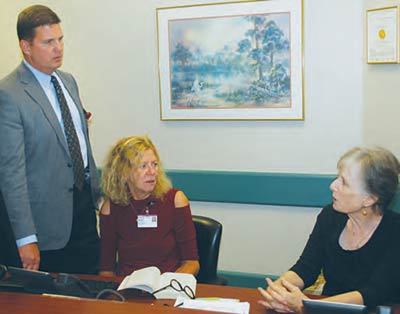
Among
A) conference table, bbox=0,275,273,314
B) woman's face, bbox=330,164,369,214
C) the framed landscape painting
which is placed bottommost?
conference table, bbox=0,275,273,314

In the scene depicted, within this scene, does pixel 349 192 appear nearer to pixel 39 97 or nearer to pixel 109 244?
pixel 109 244

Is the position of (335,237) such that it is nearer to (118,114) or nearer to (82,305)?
(82,305)

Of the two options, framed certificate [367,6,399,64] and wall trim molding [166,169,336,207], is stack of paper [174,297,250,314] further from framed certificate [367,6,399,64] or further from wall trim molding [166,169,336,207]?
framed certificate [367,6,399,64]

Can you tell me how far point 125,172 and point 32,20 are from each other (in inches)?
34.9

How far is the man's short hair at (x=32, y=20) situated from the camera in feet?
9.28

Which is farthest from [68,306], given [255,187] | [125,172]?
[255,187]

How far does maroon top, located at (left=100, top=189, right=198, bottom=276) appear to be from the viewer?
108 inches

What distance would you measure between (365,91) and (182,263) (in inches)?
60.6

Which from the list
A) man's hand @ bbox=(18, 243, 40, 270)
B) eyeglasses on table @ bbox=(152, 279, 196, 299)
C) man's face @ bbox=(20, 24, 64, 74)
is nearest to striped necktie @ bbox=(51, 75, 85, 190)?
man's face @ bbox=(20, 24, 64, 74)

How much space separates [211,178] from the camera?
3836 millimetres

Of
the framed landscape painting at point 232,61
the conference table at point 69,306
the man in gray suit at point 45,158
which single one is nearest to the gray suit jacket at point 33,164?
the man in gray suit at point 45,158

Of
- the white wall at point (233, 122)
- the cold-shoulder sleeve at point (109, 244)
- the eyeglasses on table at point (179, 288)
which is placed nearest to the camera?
the eyeglasses on table at point (179, 288)

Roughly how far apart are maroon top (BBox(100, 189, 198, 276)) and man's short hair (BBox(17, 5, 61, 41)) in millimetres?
971

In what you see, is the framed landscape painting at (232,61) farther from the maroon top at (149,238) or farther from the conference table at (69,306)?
the conference table at (69,306)
